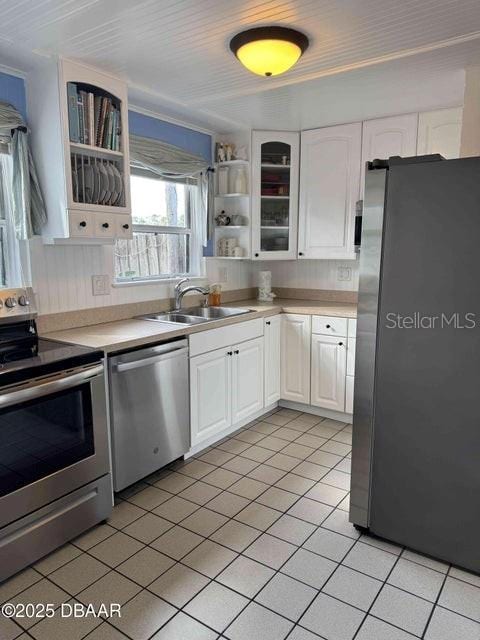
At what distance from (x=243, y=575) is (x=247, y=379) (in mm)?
1564

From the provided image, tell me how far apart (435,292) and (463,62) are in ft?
4.41

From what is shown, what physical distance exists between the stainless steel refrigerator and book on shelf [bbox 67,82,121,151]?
145 centimetres

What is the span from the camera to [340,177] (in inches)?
137

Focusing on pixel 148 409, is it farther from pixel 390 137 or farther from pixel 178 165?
pixel 390 137

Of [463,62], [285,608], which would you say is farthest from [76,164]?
[285,608]

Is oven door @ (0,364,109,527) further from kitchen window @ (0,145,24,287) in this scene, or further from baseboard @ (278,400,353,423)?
baseboard @ (278,400,353,423)

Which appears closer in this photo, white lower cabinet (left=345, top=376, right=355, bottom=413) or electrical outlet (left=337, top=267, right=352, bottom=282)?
white lower cabinet (left=345, top=376, right=355, bottom=413)

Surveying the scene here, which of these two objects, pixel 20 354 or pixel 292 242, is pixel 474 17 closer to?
pixel 292 242

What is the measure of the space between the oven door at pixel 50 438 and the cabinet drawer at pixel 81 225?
74 centimetres

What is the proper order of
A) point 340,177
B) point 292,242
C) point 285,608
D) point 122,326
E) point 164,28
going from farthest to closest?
point 292,242, point 340,177, point 122,326, point 164,28, point 285,608

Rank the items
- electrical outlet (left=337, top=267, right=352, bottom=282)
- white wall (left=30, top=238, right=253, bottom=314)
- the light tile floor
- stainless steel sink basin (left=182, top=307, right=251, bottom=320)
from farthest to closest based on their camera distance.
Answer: electrical outlet (left=337, top=267, right=352, bottom=282) < stainless steel sink basin (left=182, top=307, right=251, bottom=320) < white wall (left=30, top=238, right=253, bottom=314) < the light tile floor

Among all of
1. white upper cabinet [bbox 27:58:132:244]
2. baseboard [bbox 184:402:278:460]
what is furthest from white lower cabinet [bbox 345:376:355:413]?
white upper cabinet [bbox 27:58:132:244]

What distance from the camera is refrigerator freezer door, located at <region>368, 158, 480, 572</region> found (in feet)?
5.79

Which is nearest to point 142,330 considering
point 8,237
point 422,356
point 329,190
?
point 8,237
